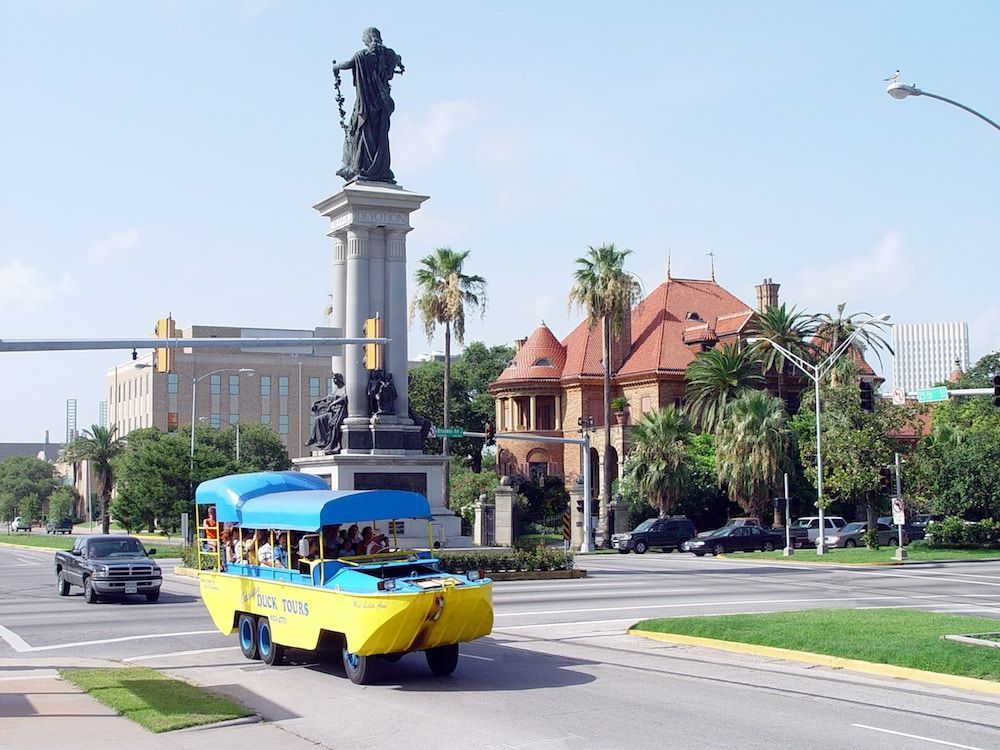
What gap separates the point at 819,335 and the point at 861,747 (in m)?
60.9

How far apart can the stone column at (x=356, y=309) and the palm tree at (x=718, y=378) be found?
97.6 ft

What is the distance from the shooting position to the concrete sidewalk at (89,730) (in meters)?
11.2

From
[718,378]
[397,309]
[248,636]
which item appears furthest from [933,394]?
[718,378]

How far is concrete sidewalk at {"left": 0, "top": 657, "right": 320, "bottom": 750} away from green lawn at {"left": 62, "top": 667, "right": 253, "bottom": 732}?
0.14 meters

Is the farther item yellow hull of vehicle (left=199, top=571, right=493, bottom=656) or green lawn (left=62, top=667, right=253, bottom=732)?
yellow hull of vehicle (left=199, top=571, right=493, bottom=656)

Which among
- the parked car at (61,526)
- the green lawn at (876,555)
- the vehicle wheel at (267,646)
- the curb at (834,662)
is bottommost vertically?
the parked car at (61,526)

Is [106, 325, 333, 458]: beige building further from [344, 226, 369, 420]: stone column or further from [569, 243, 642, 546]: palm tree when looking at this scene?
[344, 226, 369, 420]: stone column

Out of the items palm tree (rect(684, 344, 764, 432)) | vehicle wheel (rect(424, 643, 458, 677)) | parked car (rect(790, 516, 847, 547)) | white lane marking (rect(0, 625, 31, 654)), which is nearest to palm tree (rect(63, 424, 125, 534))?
palm tree (rect(684, 344, 764, 432))

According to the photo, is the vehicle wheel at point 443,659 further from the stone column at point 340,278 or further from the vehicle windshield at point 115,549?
the stone column at point 340,278

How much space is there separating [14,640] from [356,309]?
20.4 meters

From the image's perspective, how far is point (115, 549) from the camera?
29.4m

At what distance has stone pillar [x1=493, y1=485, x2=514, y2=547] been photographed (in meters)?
57.2

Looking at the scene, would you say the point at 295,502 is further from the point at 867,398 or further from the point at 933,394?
the point at 867,398

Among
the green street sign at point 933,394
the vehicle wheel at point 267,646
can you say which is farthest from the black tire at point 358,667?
the green street sign at point 933,394
